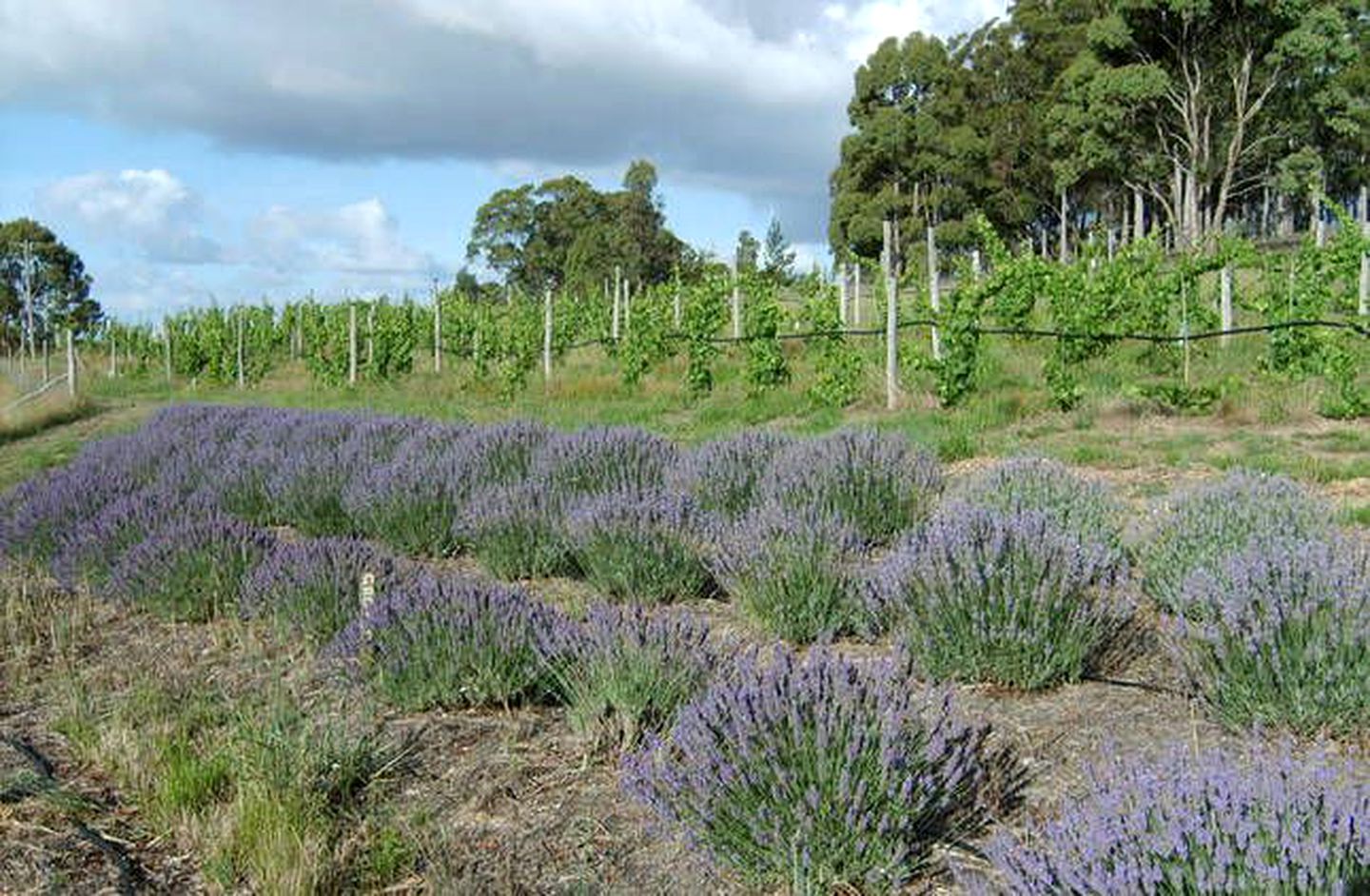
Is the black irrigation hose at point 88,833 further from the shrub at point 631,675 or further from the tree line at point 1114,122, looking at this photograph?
the tree line at point 1114,122

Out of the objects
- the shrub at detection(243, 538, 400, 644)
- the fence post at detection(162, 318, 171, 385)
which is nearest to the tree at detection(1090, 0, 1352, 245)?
the fence post at detection(162, 318, 171, 385)

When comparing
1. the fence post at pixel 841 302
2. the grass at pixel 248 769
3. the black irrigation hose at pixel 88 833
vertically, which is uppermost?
the fence post at pixel 841 302

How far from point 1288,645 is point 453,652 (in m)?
2.66

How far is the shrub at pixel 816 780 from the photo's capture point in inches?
109

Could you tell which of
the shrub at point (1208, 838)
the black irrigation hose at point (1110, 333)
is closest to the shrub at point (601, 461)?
the black irrigation hose at point (1110, 333)

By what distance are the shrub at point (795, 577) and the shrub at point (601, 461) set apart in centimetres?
210

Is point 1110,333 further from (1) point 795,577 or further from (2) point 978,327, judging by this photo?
(1) point 795,577

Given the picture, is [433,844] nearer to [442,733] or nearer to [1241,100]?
[442,733]

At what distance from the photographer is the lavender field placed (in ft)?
9.11

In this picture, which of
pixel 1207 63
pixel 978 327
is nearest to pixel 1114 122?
pixel 1207 63

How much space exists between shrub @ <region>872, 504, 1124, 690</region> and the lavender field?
14 millimetres

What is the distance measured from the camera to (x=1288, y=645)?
3506mm

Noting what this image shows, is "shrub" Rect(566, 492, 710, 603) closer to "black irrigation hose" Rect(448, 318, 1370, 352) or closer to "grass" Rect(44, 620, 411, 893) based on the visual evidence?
"grass" Rect(44, 620, 411, 893)

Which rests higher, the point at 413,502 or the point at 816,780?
the point at 413,502
